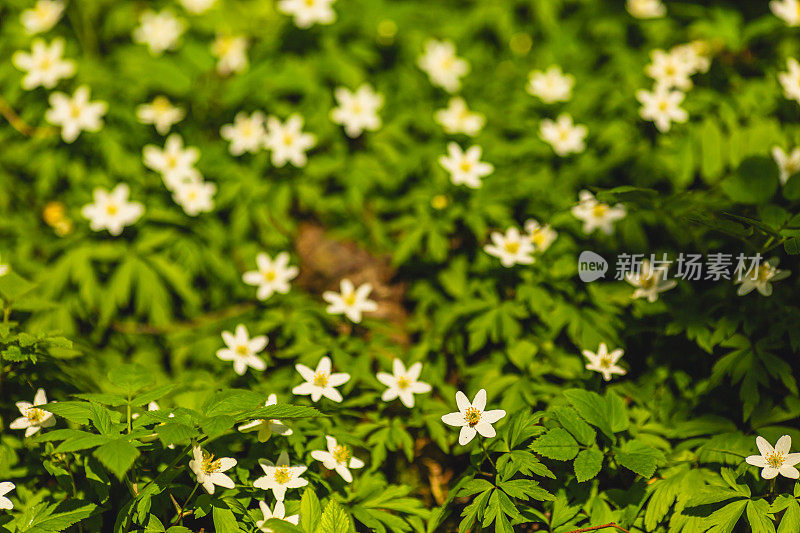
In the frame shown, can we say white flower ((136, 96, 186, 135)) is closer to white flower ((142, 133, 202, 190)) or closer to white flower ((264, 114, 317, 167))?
white flower ((142, 133, 202, 190))

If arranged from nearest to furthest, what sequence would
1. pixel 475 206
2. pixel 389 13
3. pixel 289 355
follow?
pixel 289 355
pixel 475 206
pixel 389 13

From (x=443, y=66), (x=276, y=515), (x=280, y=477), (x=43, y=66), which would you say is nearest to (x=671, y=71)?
(x=443, y=66)

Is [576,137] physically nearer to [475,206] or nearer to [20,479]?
[475,206]

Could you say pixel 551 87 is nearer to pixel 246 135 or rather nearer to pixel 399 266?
pixel 399 266

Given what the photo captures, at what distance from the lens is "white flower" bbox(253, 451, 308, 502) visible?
2.47 m

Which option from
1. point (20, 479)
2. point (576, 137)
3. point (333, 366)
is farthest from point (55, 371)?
point (576, 137)

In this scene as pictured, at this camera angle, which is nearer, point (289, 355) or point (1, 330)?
point (1, 330)

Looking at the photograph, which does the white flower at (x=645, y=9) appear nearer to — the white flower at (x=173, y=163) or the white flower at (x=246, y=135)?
the white flower at (x=246, y=135)

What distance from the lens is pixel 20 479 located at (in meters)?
2.72

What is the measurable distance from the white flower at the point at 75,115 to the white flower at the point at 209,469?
278cm

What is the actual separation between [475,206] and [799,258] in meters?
1.83

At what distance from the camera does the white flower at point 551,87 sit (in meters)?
4.45

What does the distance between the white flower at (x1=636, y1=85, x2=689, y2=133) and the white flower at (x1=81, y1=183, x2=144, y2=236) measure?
3.43 metres

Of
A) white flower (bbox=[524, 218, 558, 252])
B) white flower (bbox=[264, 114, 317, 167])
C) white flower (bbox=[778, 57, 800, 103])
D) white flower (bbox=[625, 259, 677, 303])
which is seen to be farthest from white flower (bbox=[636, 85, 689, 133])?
white flower (bbox=[264, 114, 317, 167])
